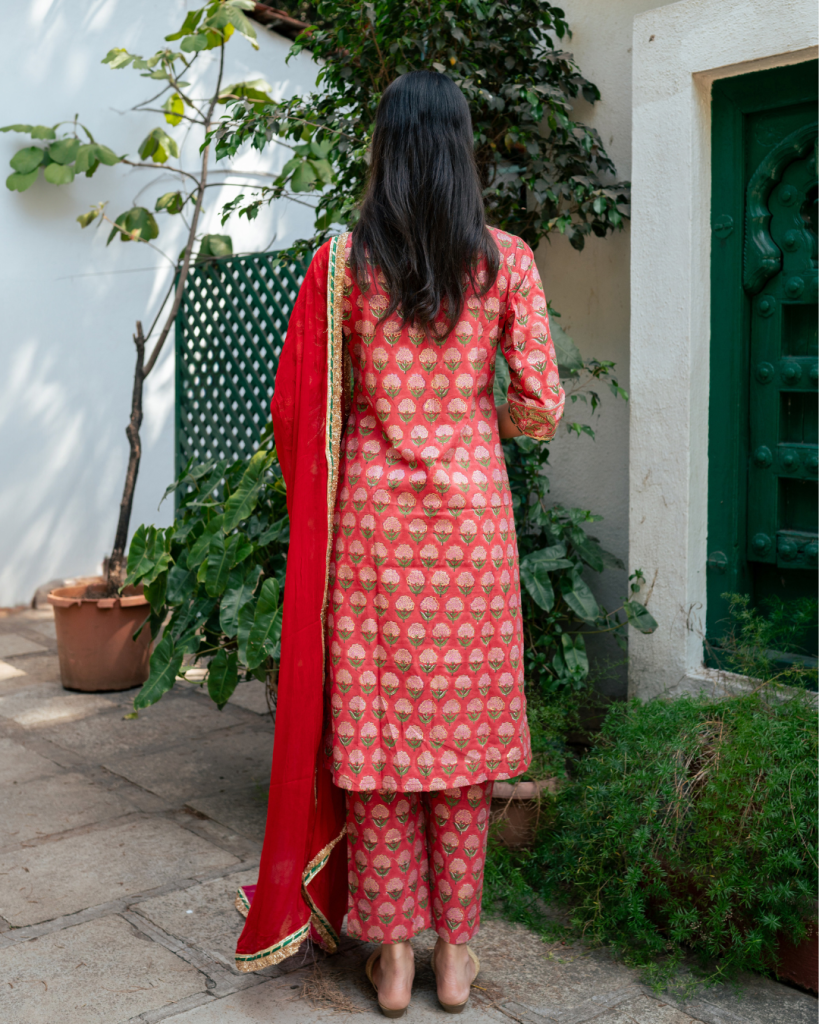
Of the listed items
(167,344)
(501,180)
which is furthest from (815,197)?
(167,344)

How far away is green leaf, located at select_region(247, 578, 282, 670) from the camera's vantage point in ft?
8.82

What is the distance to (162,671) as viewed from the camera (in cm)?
292

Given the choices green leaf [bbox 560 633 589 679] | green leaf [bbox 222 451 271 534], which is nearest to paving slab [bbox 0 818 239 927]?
green leaf [bbox 222 451 271 534]

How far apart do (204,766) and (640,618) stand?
1.55m

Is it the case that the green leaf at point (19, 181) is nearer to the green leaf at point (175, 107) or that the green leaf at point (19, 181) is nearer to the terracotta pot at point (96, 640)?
the green leaf at point (175, 107)

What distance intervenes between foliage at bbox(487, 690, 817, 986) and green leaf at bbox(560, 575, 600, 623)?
0.47 metres

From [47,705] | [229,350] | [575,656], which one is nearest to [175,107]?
[229,350]

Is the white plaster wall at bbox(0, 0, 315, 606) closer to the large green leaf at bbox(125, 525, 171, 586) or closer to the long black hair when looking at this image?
the large green leaf at bbox(125, 525, 171, 586)

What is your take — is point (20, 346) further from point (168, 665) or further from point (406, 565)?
point (406, 565)

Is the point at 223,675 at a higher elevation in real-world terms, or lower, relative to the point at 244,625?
lower

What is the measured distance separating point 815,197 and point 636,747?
60.3 inches

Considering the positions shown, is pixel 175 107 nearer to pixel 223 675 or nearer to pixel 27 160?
pixel 27 160

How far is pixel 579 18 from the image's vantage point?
128 inches

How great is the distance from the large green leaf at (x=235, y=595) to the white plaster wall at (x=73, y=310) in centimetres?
320
